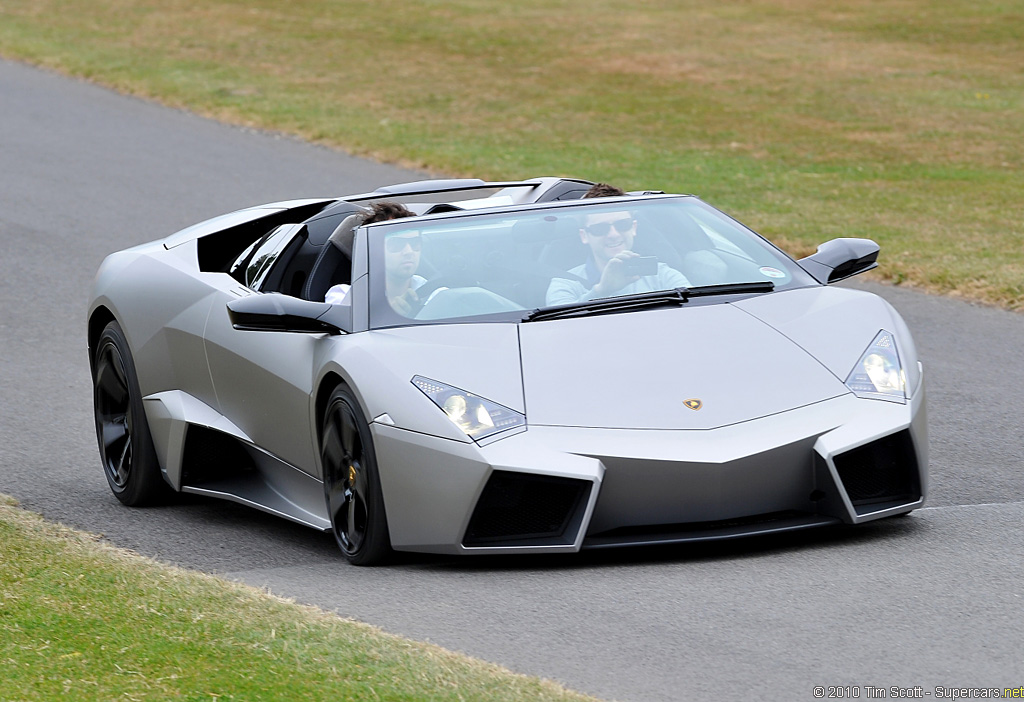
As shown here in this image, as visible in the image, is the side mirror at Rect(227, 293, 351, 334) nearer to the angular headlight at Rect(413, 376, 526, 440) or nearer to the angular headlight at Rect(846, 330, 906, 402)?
the angular headlight at Rect(413, 376, 526, 440)

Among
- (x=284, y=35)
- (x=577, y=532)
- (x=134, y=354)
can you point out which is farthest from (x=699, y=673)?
(x=284, y=35)

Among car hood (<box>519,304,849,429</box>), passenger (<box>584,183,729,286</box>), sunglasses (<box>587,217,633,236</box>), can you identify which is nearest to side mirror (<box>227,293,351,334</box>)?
car hood (<box>519,304,849,429</box>)

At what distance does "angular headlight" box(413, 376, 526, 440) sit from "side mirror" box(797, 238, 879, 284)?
68.5 inches

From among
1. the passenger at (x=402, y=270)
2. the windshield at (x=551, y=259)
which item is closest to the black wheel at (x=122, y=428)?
the passenger at (x=402, y=270)

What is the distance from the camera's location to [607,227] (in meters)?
6.28

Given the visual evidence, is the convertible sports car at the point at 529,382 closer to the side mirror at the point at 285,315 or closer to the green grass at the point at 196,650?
the side mirror at the point at 285,315

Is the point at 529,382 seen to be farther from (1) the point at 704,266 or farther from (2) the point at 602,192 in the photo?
(2) the point at 602,192

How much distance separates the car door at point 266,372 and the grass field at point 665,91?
209 inches

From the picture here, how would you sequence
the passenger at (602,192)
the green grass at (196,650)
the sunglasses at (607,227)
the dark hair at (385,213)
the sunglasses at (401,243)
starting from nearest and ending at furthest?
1. the green grass at (196,650)
2. the sunglasses at (401,243)
3. the sunglasses at (607,227)
4. the dark hair at (385,213)
5. the passenger at (602,192)

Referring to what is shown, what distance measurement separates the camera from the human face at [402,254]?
6008mm

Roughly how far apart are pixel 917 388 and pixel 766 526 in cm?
79

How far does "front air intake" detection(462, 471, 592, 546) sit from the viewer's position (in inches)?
199

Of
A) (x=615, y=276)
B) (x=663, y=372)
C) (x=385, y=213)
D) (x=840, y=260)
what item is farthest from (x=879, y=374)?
(x=385, y=213)

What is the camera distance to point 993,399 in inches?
310
